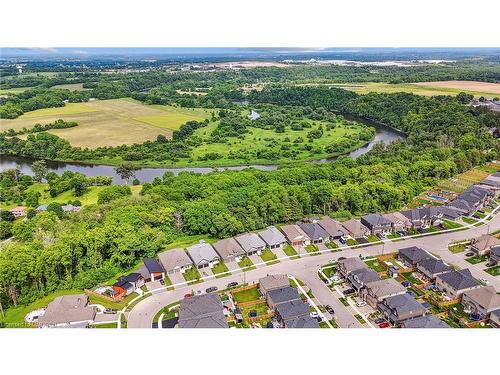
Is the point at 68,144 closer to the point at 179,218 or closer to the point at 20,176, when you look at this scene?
the point at 20,176

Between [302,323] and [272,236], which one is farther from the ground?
[272,236]

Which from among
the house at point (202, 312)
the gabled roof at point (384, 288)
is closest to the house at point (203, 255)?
the house at point (202, 312)

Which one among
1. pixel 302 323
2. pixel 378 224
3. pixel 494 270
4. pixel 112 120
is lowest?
pixel 494 270

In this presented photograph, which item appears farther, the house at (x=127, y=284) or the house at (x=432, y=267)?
the house at (x=432, y=267)

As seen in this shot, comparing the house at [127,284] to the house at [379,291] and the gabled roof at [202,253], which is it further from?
the house at [379,291]

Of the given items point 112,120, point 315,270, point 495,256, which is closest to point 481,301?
point 495,256

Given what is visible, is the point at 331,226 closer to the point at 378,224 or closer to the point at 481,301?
the point at 378,224

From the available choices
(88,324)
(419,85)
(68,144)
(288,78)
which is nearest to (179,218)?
(88,324)

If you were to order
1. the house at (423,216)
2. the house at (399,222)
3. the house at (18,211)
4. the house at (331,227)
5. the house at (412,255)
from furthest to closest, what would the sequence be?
the house at (18,211) < the house at (423,216) < the house at (399,222) < the house at (331,227) < the house at (412,255)
